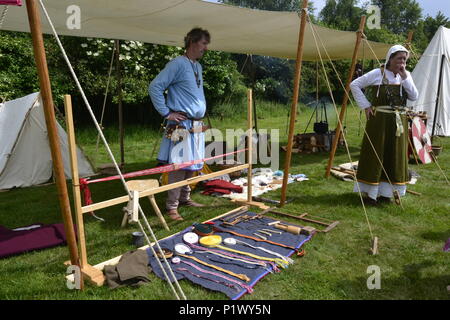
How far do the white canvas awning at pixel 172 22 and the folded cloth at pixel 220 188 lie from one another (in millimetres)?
2049

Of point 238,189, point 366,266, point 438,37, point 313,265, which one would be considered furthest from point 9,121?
point 438,37

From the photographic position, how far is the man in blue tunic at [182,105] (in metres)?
3.25

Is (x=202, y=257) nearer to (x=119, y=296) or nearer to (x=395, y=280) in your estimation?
(x=119, y=296)

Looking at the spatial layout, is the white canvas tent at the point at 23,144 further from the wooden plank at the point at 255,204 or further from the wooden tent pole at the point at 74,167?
the wooden tent pole at the point at 74,167

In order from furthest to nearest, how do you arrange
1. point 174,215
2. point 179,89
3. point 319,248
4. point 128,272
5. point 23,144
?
→ point 23,144 → point 174,215 → point 179,89 → point 319,248 → point 128,272

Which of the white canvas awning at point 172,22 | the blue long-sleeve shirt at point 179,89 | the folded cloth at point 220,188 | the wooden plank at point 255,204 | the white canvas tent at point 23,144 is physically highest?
the white canvas awning at point 172,22

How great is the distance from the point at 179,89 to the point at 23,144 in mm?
2948

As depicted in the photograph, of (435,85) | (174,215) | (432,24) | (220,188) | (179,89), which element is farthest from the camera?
(432,24)

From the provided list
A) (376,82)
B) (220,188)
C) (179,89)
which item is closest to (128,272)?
(179,89)

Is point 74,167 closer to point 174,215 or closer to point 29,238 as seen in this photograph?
point 29,238

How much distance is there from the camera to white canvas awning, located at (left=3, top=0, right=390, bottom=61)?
10.1 feet

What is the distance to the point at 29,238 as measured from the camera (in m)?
2.93

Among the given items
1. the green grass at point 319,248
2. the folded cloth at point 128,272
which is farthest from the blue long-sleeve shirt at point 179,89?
the folded cloth at point 128,272
